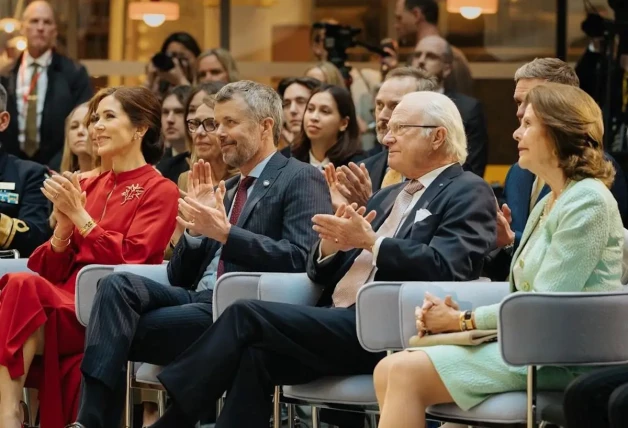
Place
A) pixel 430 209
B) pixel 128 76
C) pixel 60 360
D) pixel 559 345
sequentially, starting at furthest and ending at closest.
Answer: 1. pixel 128 76
2. pixel 60 360
3. pixel 430 209
4. pixel 559 345

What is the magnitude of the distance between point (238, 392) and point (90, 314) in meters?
0.82

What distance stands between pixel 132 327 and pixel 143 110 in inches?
45.2

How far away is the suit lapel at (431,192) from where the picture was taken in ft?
15.3

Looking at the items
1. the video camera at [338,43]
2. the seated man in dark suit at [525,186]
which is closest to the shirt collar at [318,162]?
the seated man in dark suit at [525,186]

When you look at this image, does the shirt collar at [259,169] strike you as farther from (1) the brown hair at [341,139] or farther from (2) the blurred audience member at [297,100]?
(2) the blurred audience member at [297,100]

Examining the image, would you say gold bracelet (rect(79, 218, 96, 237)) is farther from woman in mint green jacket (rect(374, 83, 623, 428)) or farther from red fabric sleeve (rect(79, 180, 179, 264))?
woman in mint green jacket (rect(374, 83, 623, 428))

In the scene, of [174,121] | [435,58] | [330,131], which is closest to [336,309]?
[330,131]

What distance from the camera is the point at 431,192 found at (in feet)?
15.4

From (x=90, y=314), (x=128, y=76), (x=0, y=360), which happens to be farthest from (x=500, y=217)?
(x=128, y=76)

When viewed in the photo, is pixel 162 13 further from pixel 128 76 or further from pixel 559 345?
pixel 559 345

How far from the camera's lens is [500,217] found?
16.0 ft

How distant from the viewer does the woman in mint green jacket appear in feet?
13.0

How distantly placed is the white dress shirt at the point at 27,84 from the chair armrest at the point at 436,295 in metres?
4.05

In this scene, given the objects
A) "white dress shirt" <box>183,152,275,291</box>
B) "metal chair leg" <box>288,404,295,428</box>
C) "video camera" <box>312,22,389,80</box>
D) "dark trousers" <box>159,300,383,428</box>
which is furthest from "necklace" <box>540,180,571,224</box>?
"video camera" <box>312,22,389,80</box>
